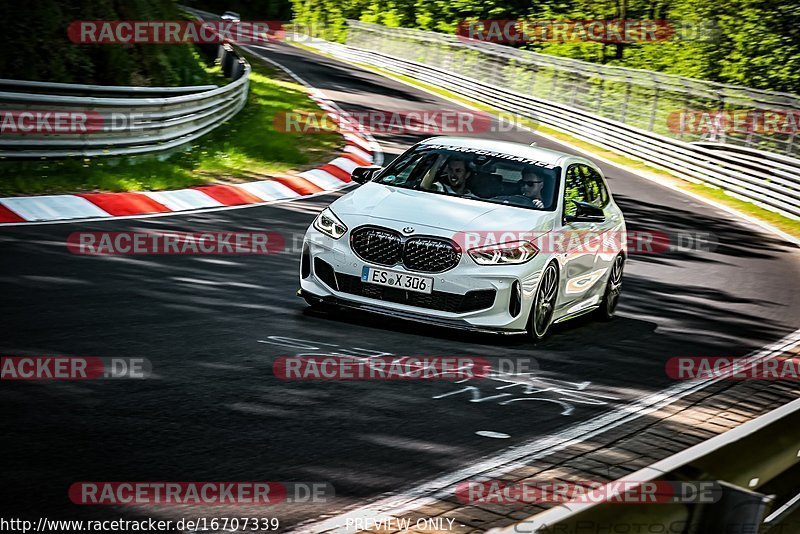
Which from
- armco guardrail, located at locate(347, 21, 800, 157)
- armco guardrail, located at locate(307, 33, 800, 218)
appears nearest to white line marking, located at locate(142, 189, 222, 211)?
armco guardrail, located at locate(307, 33, 800, 218)

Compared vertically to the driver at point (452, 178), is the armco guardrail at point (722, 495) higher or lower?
higher

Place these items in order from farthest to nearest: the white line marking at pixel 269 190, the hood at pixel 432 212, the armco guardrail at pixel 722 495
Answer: the white line marking at pixel 269 190 < the hood at pixel 432 212 < the armco guardrail at pixel 722 495

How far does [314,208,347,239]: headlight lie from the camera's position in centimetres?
975

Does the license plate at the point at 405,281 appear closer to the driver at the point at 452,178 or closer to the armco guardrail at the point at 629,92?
the driver at the point at 452,178

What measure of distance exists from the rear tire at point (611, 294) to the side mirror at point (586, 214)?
4.36ft

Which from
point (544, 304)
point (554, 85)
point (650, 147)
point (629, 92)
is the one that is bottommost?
point (650, 147)

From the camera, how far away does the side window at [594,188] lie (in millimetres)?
11625

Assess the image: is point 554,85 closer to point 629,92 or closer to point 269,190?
point 629,92

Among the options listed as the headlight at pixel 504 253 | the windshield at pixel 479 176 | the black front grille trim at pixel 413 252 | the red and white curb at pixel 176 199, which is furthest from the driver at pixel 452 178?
the red and white curb at pixel 176 199

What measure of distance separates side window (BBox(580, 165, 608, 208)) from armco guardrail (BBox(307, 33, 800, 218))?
46.9 ft

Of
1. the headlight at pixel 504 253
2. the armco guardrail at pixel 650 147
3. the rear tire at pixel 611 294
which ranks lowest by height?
the armco guardrail at pixel 650 147

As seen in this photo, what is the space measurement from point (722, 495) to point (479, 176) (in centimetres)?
719

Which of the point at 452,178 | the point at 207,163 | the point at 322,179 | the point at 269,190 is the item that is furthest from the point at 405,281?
the point at 322,179

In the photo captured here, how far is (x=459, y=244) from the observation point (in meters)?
9.48
